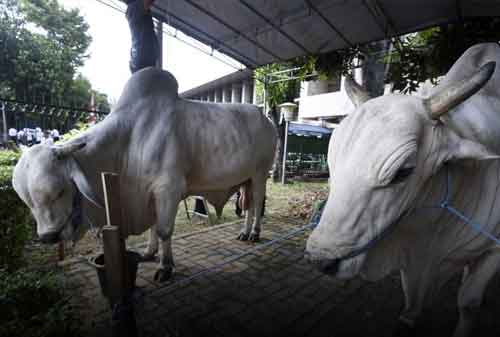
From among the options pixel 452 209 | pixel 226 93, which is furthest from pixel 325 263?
pixel 226 93

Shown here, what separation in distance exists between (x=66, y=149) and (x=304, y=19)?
348cm

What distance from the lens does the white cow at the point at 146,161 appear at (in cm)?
214

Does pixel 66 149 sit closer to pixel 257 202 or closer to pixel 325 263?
pixel 325 263

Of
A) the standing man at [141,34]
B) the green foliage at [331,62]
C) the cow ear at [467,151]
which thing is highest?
the green foliage at [331,62]

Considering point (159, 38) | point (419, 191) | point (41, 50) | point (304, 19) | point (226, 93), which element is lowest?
point (419, 191)

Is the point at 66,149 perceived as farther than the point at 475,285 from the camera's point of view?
Yes

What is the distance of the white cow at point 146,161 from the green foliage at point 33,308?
30.0 inches

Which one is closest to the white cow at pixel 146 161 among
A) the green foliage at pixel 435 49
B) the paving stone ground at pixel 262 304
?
the paving stone ground at pixel 262 304

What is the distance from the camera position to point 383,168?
121 centimetres

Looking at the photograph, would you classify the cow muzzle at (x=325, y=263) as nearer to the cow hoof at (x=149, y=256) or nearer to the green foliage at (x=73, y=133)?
the cow hoof at (x=149, y=256)

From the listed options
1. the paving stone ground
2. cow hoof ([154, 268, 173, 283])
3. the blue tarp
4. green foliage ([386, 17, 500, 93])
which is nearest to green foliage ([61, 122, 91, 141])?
the paving stone ground

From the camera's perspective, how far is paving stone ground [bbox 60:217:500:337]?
2199 mm

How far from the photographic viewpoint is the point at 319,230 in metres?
1.32

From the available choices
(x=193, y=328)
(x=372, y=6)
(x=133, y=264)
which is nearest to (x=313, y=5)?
(x=372, y=6)
